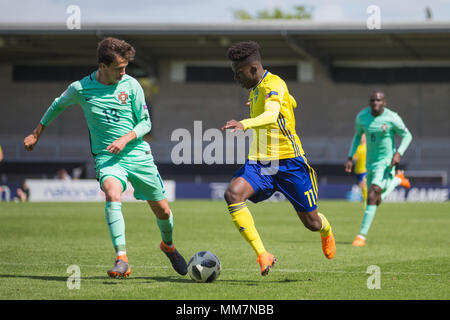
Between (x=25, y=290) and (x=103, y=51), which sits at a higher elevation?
(x=103, y=51)

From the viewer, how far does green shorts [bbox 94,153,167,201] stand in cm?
766

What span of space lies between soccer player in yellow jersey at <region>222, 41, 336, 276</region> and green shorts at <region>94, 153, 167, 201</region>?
799 mm

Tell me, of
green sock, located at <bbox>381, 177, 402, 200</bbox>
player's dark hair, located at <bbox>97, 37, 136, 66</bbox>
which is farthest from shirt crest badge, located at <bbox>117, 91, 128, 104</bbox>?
green sock, located at <bbox>381, 177, 402, 200</bbox>

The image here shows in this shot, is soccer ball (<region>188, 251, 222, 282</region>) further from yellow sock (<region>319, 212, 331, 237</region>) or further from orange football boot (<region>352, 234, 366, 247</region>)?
orange football boot (<region>352, 234, 366, 247</region>)

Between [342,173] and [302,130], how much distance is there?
7064 mm

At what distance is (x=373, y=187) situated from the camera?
41.4 feet

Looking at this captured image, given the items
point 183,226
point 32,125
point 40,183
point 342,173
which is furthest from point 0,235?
point 32,125

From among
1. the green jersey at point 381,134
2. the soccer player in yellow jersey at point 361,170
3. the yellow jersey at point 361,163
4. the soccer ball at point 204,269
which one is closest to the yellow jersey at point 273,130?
the soccer ball at point 204,269

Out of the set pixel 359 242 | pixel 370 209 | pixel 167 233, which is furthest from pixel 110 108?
pixel 370 209

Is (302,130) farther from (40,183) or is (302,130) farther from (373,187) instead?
(373,187)

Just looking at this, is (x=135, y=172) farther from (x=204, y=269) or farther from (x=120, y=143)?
(x=204, y=269)

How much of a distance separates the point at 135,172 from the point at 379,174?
6074 millimetres

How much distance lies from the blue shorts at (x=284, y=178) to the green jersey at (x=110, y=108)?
116 cm

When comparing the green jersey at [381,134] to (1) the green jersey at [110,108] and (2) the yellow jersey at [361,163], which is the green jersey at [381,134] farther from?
(2) the yellow jersey at [361,163]
